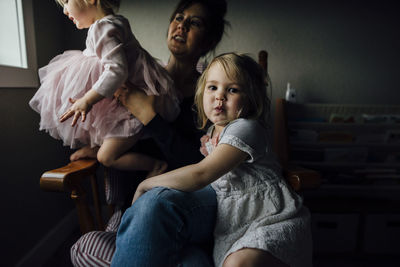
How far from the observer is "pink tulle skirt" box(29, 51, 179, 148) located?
84cm

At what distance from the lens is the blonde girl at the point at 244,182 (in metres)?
0.64

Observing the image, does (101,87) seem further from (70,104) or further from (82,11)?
(82,11)

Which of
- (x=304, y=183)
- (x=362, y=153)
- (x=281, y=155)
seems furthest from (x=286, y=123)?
(x=304, y=183)

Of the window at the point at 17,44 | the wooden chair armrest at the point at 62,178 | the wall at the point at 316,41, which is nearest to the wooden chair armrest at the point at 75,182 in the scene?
the wooden chair armrest at the point at 62,178

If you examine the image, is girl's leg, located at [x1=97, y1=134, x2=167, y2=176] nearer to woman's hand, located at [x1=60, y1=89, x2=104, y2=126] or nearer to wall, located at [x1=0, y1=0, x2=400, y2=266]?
woman's hand, located at [x1=60, y1=89, x2=104, y2=126]

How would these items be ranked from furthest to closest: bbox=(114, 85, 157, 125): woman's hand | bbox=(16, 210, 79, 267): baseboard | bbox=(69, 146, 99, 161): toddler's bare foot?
bbox=(16, 210, 79, 267): baseboard → bbox=(69, 146, 99, 161): toddler's bare foot → bbox=(114, 85, 157, 125): woman's hand

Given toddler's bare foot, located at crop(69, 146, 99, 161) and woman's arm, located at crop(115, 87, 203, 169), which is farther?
toddler's bare foot, located at crop(69, 146, 99, 161)

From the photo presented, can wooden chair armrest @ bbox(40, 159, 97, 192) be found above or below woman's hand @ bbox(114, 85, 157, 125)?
below

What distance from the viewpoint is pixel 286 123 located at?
4.62ft

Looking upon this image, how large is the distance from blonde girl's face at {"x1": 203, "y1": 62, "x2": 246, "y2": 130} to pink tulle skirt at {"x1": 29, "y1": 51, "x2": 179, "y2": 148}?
27 cm

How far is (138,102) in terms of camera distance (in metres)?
0.88

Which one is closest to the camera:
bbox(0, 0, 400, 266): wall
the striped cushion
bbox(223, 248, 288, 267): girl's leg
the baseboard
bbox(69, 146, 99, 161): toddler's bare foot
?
bbox(223, 248, 288, 267): girl's leg

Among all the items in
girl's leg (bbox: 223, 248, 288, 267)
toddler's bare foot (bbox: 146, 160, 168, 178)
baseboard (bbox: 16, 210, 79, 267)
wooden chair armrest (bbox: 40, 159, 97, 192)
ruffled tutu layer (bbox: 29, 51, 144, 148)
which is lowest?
baseboard (bbox: 16, 210, 79, 267)

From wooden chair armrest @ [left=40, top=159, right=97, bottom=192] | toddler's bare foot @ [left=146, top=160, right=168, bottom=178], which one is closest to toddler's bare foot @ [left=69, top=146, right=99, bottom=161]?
wooden chair armrest @ [left=40, top=159, right=97, bottom=192]
